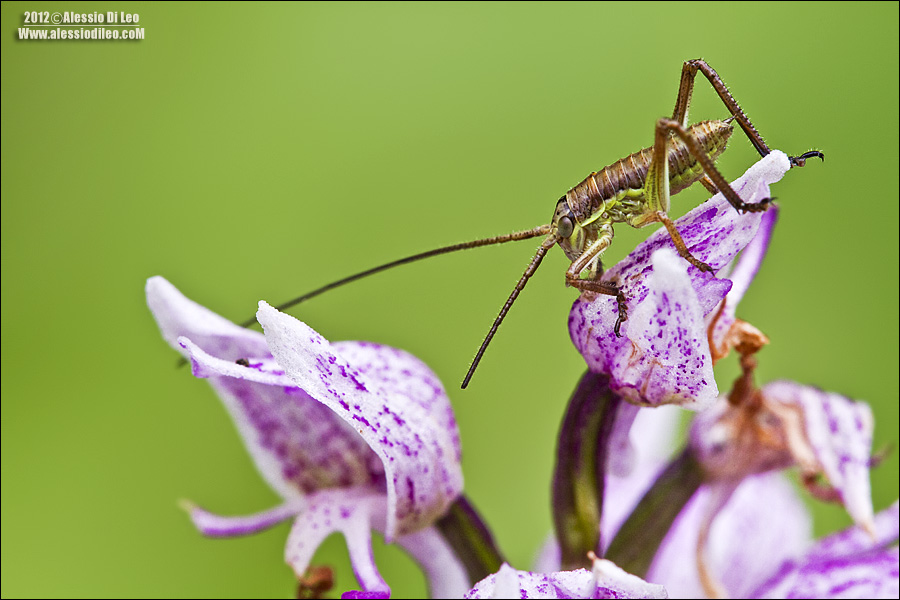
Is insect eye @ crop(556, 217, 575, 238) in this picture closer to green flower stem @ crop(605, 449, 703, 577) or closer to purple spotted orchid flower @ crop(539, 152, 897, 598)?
purple spotted orchid flower @ crop(539, 152, 897, 598)

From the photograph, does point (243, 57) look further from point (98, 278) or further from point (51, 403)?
point (51, 403)

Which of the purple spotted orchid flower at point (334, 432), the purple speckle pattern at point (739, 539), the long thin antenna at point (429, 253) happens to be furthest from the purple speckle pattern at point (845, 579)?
the long thin antenna at point (429, 253)

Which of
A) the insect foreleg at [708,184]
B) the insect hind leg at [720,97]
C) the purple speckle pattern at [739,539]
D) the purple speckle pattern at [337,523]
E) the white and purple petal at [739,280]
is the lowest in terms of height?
the purple speckle pattern at [739,539]

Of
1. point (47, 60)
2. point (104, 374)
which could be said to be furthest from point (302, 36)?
point (104, 374)

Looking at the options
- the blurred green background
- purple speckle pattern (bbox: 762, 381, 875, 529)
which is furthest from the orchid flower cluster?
the blurred green background

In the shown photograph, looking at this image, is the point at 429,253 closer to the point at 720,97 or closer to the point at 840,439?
the point at 720,97

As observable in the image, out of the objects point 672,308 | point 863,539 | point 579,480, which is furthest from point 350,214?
point 672,308

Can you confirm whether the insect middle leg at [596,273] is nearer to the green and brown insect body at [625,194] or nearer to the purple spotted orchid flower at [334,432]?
the green and brown insect body at [625,194]

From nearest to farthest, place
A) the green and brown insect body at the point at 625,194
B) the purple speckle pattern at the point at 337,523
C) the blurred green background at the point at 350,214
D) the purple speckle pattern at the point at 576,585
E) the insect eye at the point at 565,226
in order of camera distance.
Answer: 1. the purple speckle pattern at the point at 576,585
2. the purple speckle pattern at the point at 337,523
3. the green and brown insect body at the point at 625,194
4. the insect eye at the point at 565,226
5. the blurred green background at the point at 350,214
